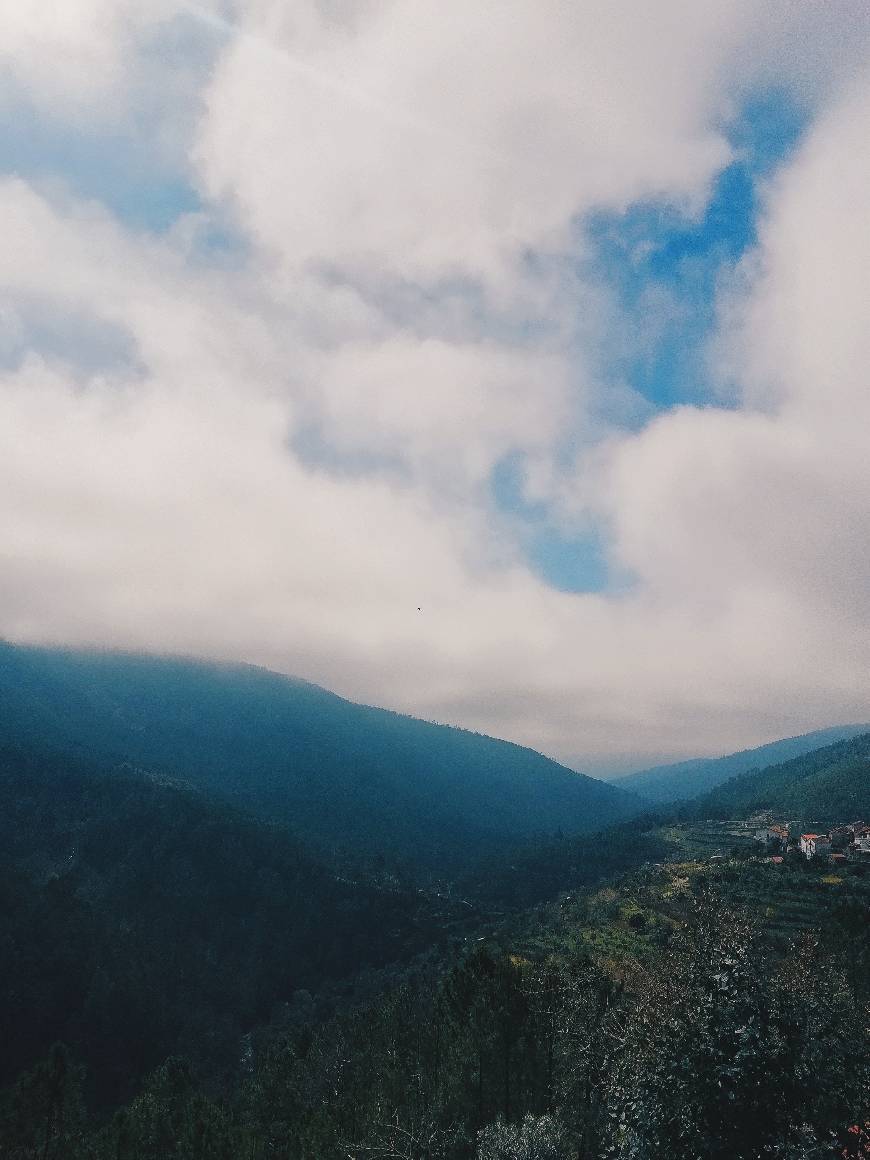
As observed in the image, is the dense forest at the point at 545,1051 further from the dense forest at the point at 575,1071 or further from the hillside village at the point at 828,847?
the hillside village at the point at 828,847

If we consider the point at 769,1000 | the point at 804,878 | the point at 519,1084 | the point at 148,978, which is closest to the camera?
the point at 769,1000

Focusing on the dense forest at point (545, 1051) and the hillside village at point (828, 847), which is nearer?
the dense forest at point (545, 1051)

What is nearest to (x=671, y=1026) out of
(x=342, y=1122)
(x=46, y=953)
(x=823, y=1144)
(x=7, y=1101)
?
(x=823, y=1144)

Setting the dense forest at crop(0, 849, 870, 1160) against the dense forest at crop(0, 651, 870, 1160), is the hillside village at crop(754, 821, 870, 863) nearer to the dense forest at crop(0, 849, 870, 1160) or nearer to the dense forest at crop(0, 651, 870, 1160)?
the dense forest at crop(0, 651, 870, 1160)

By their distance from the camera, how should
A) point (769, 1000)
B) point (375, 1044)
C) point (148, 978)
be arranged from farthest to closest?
point (148, 978)
point (375, 1044)
point (769, 1000)

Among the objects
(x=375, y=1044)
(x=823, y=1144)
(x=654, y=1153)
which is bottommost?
(x=375, y=1044)

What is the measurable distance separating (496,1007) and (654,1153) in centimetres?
4081

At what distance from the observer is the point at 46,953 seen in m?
178

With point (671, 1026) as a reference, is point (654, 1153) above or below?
below

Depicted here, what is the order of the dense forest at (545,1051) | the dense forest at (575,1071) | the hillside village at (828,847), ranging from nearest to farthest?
the dense forest at (575,1071) → the dense forest at (545,1051) → the hillside village at (828,847)

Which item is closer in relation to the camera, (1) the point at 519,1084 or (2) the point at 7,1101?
(1) the point at 519,1084

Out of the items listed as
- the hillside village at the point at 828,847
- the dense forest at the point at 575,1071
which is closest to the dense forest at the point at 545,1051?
the dense forest at the point at 575,1071

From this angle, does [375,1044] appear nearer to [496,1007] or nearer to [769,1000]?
[496,1007]

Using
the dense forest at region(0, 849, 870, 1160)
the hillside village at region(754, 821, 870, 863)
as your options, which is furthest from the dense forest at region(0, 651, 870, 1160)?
the hillside village at region(754, 821, 870, 863)
